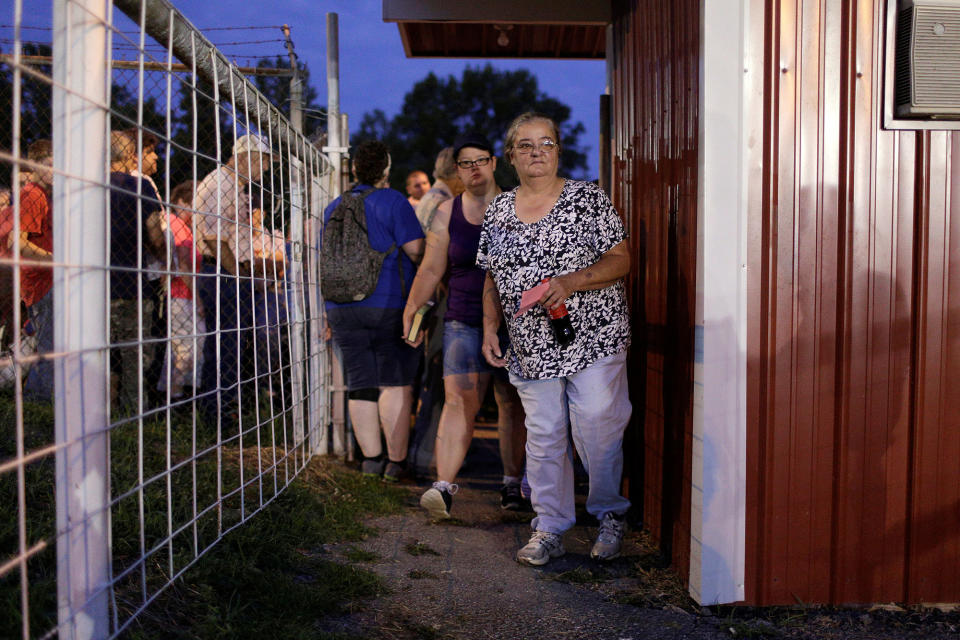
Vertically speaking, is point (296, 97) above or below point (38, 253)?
above

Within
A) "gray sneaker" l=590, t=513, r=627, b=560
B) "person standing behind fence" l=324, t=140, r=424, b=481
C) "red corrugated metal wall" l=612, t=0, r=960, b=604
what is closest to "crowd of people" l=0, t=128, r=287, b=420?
"person standing behind fence" l=324, t=140, r=424, b=481

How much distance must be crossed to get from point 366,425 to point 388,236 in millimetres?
1139

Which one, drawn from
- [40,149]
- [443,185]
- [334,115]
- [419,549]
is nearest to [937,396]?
[419,549]

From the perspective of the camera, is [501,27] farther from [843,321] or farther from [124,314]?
[843,321]

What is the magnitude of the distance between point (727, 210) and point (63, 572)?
2.28m

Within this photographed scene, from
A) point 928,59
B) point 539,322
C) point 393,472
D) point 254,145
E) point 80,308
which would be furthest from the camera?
point 393,472

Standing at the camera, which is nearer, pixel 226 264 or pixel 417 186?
pixel 226 264

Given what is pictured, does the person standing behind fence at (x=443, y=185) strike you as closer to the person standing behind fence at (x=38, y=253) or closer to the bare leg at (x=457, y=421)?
the bare leg at (x=457, y=421)

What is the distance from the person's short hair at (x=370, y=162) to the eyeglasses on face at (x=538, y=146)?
1.49 metres

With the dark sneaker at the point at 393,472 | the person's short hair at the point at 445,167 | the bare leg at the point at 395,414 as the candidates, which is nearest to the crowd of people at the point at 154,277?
the bare leg at the point at 395,414

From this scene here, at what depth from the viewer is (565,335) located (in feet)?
11.0

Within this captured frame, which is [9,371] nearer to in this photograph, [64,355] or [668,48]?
[64,355]

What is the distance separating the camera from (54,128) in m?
2.00

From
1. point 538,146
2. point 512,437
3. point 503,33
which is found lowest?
point 512,437
